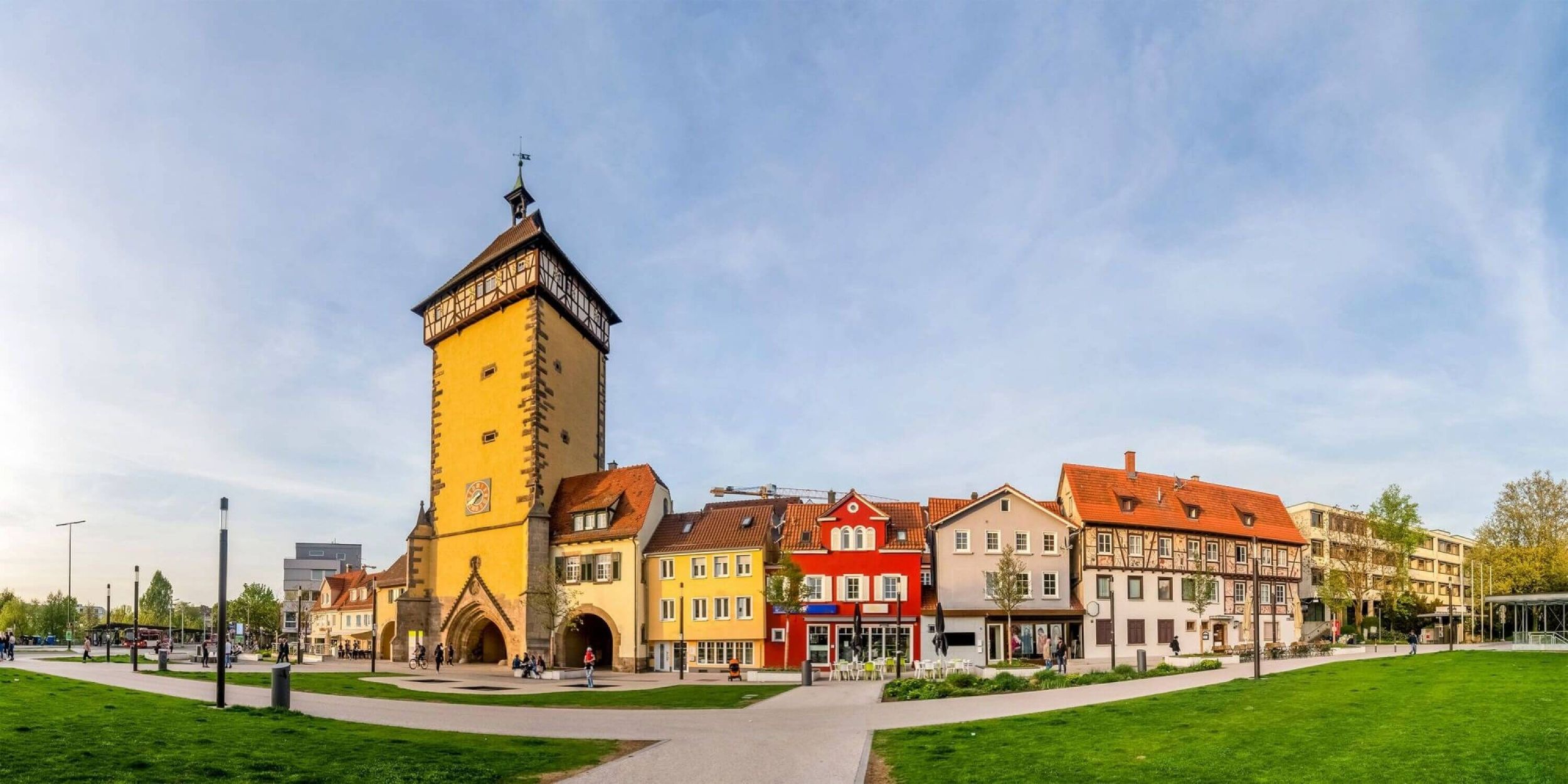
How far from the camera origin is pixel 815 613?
58406 millimetres

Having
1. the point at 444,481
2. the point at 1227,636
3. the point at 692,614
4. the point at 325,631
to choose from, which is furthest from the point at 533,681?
the point at 325,631

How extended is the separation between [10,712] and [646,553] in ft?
134

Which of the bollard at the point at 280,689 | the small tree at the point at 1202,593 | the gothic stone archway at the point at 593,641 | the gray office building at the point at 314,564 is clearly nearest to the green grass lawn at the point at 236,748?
the bollard at the point at 280,689

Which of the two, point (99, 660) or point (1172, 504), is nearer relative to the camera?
point (99, 660)

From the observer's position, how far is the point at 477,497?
212 ft

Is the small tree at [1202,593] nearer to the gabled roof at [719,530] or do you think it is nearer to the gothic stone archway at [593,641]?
the gabled roof at [719,530]

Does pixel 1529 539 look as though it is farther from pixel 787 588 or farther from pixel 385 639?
pixel 385 639

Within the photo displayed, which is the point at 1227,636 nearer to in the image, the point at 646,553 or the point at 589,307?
the point at 646,553

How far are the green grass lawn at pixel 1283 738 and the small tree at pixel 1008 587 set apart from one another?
26181 mm

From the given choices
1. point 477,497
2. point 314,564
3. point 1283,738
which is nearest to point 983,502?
point 477,497

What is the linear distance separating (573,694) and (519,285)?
3294 centimetres

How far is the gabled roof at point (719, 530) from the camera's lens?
58.7m

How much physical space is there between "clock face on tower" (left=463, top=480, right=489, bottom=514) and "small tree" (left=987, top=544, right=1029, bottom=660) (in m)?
31.4

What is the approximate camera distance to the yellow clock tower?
202 feet
